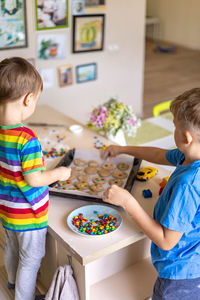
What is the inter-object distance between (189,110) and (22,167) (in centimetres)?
58

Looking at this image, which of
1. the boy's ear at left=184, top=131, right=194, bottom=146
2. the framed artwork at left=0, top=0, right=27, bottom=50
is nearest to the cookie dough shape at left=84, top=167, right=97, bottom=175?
the boy's ear at left=184, top=131, right=194, bottom=146

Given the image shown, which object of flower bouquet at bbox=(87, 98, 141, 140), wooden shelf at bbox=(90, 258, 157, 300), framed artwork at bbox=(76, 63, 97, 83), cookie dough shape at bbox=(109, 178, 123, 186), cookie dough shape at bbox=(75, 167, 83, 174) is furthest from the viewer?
framed artwork at bbox=(76, 63, 97, 83)

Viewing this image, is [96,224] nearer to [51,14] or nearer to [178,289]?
[178,289]

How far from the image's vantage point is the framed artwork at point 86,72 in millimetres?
3424

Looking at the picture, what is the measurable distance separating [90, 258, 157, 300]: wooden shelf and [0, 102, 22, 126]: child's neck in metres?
0.78

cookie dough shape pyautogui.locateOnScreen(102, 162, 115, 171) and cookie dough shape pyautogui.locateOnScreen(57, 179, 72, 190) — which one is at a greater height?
Result: cookie dough shape pyautogui.locateOnScreen(102, 162, 115, 171)

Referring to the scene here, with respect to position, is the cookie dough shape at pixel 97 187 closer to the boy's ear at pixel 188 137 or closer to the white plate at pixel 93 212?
the white plate at pixel 93 212

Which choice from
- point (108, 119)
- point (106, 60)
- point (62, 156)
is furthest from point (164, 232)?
point (106, 60)

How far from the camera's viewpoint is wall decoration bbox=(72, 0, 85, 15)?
3135 mm

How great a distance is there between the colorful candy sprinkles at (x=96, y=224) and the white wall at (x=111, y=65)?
204cm

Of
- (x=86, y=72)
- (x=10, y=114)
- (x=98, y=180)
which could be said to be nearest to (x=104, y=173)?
(x=98, y=180)

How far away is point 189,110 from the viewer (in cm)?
109

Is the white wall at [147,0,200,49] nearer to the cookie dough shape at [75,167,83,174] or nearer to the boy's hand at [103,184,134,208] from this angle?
the cookie dough shape at [75,167,83,174]

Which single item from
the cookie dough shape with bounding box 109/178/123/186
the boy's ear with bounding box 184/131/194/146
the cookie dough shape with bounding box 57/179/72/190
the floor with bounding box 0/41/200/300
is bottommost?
the floor with bounding box 0/41/200/300
